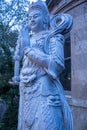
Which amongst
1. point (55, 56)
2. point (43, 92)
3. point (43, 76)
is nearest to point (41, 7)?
point (55, 56)

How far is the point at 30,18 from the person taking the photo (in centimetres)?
379

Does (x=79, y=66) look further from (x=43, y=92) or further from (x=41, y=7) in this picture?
(x=43, y=92)

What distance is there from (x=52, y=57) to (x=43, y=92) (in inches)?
18.5

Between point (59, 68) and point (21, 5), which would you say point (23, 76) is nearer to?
point (59, 68)

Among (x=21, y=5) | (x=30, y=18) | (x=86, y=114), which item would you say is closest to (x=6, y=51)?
(x=86, y=114)

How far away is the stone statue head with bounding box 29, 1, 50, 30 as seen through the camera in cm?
371

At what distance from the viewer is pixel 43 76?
3.51 m

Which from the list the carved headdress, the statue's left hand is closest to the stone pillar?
the carved headdress

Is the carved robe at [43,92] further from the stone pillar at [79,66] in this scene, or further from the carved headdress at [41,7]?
the stone pillar at [79,66]

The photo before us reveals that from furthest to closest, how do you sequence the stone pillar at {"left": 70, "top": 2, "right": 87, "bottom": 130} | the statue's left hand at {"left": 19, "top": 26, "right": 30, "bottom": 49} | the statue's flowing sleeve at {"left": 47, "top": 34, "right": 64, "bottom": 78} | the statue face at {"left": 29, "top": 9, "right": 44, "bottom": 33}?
the stone pillar at {"left": 70, "top": 2, "right": 87, "bottom": 130}
the statue face at {"left": 29, "top": 9, "right": 44, "bottom": 33}
the statue's left hand at {"left": 19, "top": 26, "right": 30, "bottom": 49}
the statue's flowing sleeve at {"left": 47, "top": 34, "right": 64, "bottom": 78}

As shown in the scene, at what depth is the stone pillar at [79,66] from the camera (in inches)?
309

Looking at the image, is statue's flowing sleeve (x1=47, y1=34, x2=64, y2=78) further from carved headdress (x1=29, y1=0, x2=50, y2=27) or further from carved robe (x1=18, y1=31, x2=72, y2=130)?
carved headdress (x1=29, y1=0, x2=50, y2=27)

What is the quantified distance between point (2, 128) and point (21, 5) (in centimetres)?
1014

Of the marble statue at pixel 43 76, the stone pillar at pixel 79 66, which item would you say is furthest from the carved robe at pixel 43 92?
the stone pillar at pixel 79 66
